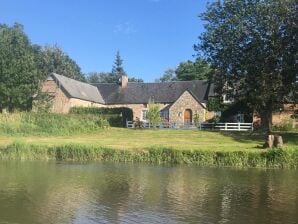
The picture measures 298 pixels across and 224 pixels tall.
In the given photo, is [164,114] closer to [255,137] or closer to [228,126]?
[228,126]

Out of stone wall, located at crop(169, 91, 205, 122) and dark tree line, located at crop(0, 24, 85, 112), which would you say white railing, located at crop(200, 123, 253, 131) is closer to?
stone wall, located at crop(169, 91, 205, 122)

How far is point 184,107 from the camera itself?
195 feet

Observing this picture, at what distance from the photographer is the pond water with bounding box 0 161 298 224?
46.2 feet

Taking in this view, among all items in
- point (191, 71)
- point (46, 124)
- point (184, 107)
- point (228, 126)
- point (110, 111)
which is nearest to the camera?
point (46, 124)

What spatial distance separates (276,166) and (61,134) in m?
22.6

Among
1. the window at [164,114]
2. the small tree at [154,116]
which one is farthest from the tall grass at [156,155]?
the window at [164,114]

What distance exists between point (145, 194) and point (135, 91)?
170 ft

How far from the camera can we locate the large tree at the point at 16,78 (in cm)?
5800

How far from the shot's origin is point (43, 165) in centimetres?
2731

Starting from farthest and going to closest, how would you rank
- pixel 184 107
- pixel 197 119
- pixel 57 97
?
pixel 57 97 → pixel 184 107 → pixel 197 119

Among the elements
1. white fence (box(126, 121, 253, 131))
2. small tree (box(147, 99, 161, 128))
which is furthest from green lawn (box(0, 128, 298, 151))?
white fence (box(126, 121, 253, 131))

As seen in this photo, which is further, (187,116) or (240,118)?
(187,116)

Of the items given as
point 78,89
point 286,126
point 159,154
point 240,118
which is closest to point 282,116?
point 286,126

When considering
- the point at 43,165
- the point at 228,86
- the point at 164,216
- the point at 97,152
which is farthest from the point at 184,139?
the point at 164,216
